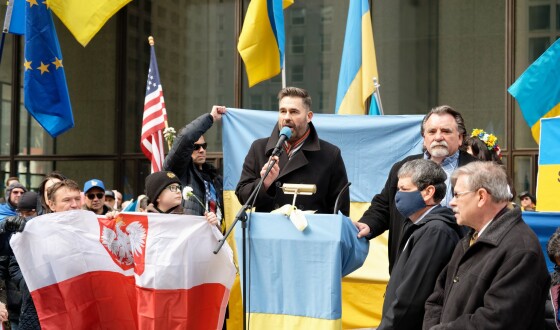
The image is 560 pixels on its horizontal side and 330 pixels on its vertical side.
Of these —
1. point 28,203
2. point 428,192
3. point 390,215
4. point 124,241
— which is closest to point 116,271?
point 124,241

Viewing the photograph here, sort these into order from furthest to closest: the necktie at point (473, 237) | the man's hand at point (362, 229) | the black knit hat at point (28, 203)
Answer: the black knit hat at point (28, 203) < the man's hand at point (362, 229) < the necktie at point (473, 237)

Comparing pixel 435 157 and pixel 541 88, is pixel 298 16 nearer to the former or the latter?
pixel 541 88

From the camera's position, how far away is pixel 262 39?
10180 millimetres

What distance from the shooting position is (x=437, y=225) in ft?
16.6

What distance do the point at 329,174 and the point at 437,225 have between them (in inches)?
59.9

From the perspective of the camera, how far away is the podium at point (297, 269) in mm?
5480

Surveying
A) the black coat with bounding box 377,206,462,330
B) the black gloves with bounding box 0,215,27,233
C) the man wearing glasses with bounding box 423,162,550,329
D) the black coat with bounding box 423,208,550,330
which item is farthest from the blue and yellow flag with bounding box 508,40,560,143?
the black gloves with bounding box 0,215,27,233

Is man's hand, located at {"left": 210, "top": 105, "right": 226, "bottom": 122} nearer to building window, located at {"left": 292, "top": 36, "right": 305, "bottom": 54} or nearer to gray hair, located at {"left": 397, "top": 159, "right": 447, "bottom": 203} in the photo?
gray hair, located at {"left": 397, "top": 159, "right": 447, "bottom": 203}

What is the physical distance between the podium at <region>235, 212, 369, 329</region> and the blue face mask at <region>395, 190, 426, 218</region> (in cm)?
38

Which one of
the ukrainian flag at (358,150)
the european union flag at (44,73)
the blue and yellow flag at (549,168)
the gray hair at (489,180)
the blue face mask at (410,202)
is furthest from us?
the european union flag at (44,73)

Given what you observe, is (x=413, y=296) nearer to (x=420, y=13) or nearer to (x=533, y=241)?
(x=533, y=241)

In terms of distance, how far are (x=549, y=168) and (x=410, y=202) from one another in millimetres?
3044

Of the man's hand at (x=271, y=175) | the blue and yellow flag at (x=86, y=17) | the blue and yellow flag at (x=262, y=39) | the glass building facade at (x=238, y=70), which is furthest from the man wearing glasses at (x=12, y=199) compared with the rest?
the glass building facade at (x=238, y=70)

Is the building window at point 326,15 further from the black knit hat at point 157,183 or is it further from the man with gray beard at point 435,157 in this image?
the man with gray beard at point 435,157
